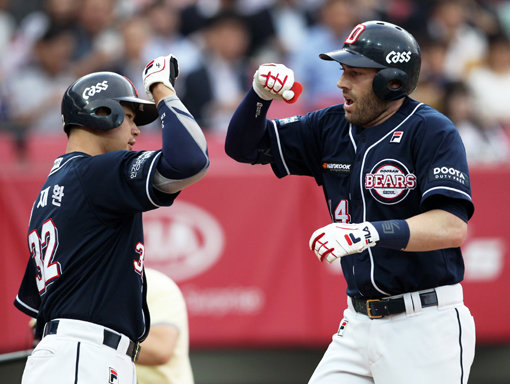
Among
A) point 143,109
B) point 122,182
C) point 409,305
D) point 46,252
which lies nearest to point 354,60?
point 143,109

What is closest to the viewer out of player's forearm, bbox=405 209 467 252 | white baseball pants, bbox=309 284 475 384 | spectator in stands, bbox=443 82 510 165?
player's forearm, bbox=405 209 467 252

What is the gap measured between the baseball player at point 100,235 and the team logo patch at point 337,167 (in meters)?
0.84

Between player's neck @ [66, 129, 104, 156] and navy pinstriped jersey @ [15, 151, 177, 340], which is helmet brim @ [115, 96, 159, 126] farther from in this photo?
Answer: navy pinstriped jersey @ [15, 151, 177, 340]

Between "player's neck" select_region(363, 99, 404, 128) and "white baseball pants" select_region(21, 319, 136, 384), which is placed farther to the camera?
"player's neck" select_region(363, 99, 404, 128)

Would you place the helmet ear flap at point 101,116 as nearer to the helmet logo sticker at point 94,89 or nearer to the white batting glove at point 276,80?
the helmet logo sticker at point 94,89

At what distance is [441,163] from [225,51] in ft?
20.5

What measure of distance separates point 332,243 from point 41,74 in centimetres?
657

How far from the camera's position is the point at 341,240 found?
127 inches

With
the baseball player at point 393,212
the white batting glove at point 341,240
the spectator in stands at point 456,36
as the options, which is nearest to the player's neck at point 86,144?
the baseball player at point 393,212

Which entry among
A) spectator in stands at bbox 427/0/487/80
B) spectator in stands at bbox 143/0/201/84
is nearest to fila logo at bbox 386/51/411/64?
spectator in stands at bbox 143/0/201/84

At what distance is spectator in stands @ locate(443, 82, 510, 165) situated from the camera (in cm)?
852

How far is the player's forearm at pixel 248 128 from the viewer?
157 inches

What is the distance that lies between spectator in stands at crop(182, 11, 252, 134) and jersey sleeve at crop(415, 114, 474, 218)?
5.03 metres

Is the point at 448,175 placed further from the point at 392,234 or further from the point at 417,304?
the point at 417,304
